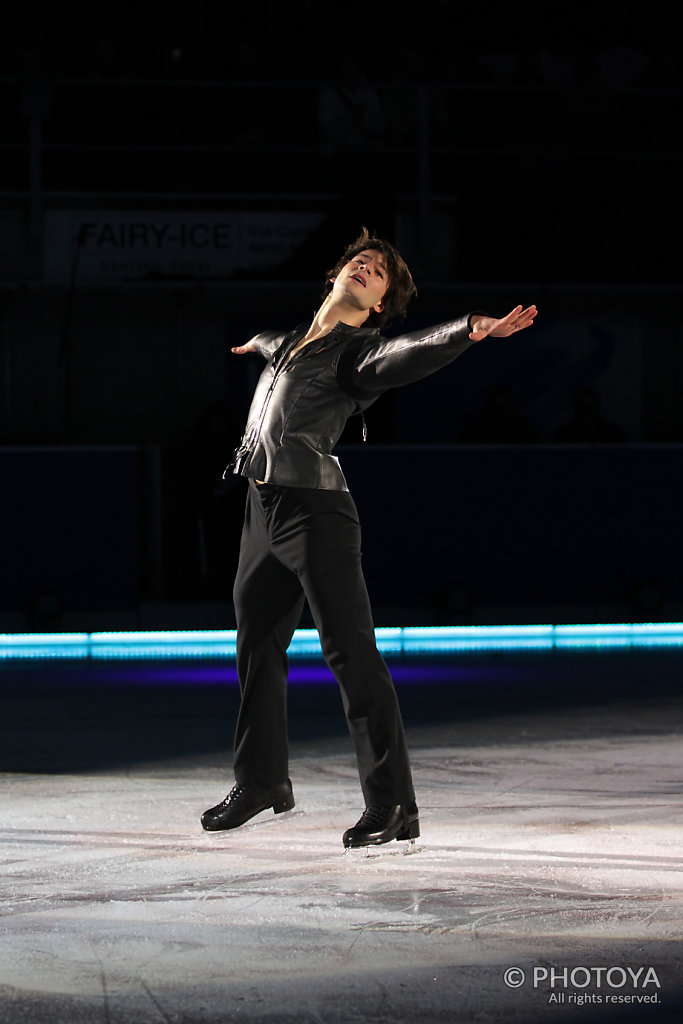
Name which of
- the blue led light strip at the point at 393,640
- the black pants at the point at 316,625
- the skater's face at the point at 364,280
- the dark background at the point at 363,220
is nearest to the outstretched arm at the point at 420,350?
the skater's face at the point at 364,280

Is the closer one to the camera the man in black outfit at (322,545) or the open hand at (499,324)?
the open hand at (499,324)

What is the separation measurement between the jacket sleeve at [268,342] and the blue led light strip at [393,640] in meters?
5.72

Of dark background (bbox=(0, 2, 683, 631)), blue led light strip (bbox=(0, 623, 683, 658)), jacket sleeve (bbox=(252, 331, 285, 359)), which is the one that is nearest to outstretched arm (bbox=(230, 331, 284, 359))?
jacket sleeve (bbox=(252, 331, 285, 359))

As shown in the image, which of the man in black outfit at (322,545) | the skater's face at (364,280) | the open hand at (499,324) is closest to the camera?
the open hand at (499,324)

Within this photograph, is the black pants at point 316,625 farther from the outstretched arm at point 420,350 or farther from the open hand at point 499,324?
the open hand at point 499,324

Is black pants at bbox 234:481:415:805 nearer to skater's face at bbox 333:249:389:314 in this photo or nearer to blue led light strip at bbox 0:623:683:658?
skater's face at bbox 333:249:389:314

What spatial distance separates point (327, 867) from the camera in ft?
15.3

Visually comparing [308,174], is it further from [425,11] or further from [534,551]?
[534,551]

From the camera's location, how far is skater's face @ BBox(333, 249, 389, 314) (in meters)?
5.12

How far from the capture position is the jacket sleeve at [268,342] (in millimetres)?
5316

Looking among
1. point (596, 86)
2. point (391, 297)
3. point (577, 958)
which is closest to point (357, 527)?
point (391, 297)

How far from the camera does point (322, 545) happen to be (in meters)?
4.90

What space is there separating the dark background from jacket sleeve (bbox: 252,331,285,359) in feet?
24.1

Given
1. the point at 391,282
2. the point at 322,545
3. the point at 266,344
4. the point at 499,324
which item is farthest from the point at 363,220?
the point at 499,324
